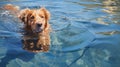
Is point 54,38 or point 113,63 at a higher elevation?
point 54,38

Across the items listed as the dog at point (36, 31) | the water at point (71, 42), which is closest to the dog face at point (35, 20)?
the dog at point (36, 31)

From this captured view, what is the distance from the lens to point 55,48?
8211 millimetres

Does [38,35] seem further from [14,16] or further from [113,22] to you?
[113,22]

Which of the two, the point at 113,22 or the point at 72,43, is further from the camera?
the point at 113,22

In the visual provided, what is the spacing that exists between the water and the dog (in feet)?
0.57

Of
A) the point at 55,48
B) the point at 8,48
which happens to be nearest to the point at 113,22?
the point at 55,48

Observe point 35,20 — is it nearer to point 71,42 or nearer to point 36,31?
point 36,31

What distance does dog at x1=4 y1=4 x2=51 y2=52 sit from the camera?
804 centimetres

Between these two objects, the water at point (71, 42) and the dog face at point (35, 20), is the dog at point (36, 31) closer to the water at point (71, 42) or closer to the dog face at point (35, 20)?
the dog face at point (35, 20)

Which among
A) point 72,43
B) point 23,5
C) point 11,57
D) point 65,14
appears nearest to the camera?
point 11,57

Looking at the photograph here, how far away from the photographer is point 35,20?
802 centimetres

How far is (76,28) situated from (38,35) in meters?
1.51

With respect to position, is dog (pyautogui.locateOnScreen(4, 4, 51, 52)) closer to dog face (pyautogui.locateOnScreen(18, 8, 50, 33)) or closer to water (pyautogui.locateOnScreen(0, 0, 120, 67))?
dog face (pyautogui.locateOnScreen(18, 8, 50, 33))

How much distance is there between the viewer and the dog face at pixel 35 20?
797 centimetres
